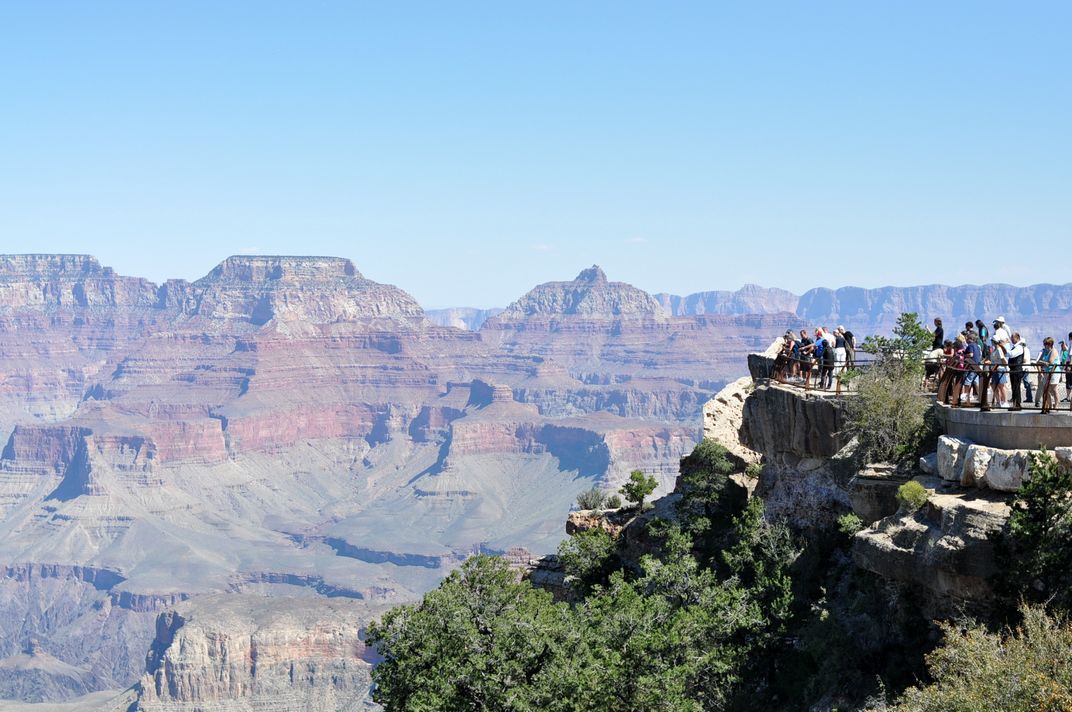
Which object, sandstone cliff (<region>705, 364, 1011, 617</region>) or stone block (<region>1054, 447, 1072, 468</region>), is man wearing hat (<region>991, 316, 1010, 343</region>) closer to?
sandstone cliff (<region>705, 364, 1011, 617</region>)

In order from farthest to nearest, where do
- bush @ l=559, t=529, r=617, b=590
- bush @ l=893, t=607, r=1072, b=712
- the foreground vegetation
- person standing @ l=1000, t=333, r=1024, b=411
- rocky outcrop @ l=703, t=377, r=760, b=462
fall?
bush @ l=559, t=529, r=617, b=590
rocky outcrop @ l=703, t=377, r=760, b=462
person standing @ l=1000, t=333, r=1024, b=411
the foreground vegetation
bush @ l=893, t=607, r=1072, b=712

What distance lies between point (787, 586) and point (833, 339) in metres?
9.00

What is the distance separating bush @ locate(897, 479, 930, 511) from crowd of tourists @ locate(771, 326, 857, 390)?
956 centimetres

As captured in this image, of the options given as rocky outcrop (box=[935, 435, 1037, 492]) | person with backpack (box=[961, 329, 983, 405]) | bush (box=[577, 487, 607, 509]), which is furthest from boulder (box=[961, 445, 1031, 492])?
bush (box=[577, 487, 607, 509])

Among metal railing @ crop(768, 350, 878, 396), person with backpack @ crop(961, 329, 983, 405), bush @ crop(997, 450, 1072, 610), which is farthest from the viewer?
metal railing @ crop(768, 350, 878, 396)

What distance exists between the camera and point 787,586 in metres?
38.9

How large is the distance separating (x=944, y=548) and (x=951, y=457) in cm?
273

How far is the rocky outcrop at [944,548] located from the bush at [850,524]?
6.69m

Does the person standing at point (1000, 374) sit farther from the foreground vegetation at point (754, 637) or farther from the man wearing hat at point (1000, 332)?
the foreground vegetation at point (754, 637)

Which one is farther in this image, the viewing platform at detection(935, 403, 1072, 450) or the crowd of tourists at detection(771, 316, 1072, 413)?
the crowd of tourists at detection(771, 316, 1072, 413)

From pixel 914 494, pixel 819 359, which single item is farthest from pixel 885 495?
pixel 819 359

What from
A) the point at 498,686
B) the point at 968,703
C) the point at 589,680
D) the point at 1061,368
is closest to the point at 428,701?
the point at 498,686

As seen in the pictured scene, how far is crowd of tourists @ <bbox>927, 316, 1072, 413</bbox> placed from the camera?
28938mm

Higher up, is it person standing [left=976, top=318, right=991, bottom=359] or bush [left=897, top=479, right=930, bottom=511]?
person standing [left=976, top=318, right=991, bottom=359]
